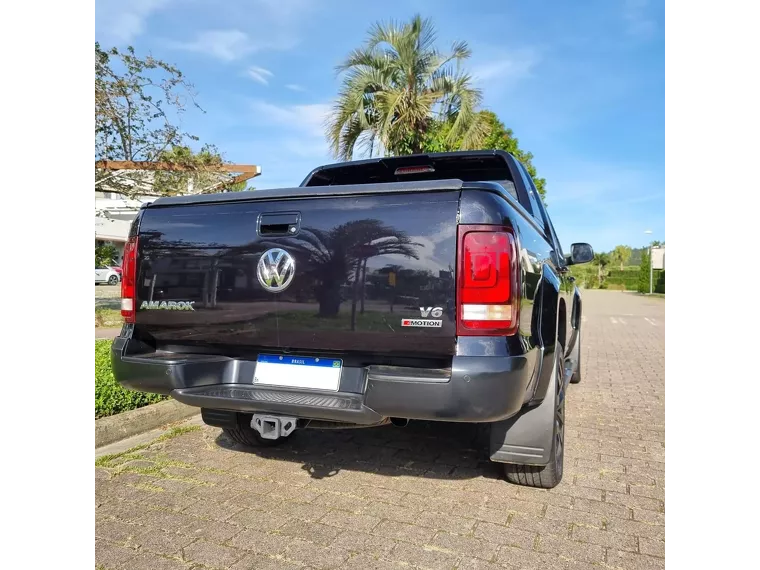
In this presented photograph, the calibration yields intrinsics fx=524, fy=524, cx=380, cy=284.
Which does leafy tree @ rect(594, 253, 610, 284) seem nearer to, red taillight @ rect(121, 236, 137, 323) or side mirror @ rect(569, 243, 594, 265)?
side mirror @ rect(569, 243, 594, 265)

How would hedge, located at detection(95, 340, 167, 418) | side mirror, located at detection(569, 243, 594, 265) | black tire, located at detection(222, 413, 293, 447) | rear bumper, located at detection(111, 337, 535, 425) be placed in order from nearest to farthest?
1. rear bumper, located at detection(111, 337, 535, 425)
2. black tire, located at detection(222, 413, 293, 447)
3. hedge, located at detection(95, 340, 167, 418)
4. side mirror, located at detection(569, 243, 594, 265)

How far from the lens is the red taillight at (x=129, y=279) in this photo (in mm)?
2752

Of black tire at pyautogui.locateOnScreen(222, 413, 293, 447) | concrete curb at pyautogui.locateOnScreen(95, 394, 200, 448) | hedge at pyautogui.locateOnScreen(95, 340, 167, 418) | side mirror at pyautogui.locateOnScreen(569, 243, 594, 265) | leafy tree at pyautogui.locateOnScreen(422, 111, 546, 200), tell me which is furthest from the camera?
leafy tree at pyautogui.locateOnScreen(422, 111, 546, 200)

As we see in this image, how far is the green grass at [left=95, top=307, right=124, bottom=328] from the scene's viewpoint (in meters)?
10.4

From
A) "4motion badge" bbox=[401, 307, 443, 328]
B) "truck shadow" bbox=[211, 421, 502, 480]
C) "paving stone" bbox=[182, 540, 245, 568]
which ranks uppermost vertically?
"4motion badge" bbox=[401, 307, 443, 328]

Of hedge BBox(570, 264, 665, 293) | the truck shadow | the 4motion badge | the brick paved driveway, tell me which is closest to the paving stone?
the brick paved driveway

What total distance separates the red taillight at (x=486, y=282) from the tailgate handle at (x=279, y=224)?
2.54ft

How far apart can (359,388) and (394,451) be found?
1.41 metres

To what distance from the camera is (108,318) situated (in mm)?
11750

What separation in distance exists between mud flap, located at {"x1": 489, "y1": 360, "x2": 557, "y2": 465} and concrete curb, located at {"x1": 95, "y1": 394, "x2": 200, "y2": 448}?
2689mm

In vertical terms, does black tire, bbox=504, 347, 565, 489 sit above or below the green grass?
below
